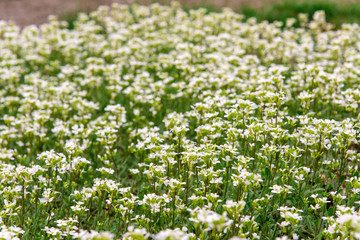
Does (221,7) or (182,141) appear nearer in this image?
(182,141)

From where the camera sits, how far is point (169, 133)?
6.82 metres

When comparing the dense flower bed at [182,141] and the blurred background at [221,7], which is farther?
the blurred background at [221,7]

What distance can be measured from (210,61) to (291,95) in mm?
2189

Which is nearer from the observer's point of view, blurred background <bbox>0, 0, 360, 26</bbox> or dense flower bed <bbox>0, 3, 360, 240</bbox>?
dense flower bed <bbox>0, 3, 360, 240</bbox>

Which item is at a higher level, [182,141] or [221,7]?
[221,7]

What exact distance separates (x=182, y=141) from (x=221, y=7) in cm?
1206

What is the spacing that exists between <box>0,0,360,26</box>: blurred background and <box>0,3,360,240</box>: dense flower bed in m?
3.03

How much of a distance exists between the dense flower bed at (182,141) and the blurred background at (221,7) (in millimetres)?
3031

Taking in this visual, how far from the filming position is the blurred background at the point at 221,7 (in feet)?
51.0

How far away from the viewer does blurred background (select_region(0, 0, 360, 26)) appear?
612 inches

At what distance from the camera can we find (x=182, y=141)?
20.9 feet

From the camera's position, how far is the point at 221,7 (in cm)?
1708

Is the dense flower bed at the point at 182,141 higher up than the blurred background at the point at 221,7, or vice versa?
the blurred background at the point at 221,7

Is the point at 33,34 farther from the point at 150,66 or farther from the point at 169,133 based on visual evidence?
the point at 169,133
